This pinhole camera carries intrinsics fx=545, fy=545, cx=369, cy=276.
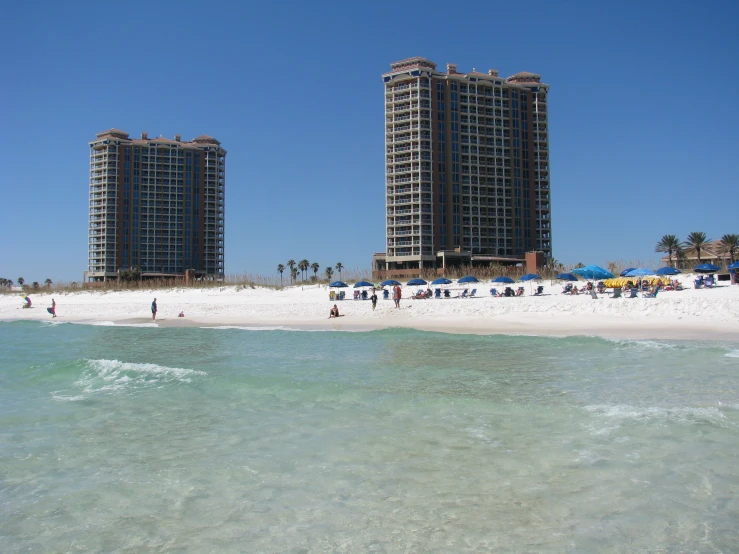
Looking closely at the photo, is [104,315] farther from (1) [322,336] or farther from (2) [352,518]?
(2) [352,518]

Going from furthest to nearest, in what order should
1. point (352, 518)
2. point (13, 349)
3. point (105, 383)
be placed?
point (13, 349) → point (105, 383) → point (352, 518)

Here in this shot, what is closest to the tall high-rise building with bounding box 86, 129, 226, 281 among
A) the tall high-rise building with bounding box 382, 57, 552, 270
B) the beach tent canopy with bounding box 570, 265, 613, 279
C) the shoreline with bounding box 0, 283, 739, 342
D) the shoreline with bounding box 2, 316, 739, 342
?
the tall high-rise building with bounding box 382, 57, 552, 270

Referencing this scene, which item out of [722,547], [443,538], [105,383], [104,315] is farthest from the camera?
[104,315]

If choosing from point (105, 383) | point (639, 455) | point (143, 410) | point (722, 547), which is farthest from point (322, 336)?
point (722, 547)

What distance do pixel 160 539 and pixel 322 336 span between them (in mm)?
20188

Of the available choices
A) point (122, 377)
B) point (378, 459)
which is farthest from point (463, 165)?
point (378, 459)

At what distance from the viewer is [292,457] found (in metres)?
7.22

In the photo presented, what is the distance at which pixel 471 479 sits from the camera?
6199mm

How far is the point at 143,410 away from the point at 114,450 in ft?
8.57

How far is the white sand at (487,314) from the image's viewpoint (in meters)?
22.9

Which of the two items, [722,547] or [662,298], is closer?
[722,547]

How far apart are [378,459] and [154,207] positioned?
114755 millimetres

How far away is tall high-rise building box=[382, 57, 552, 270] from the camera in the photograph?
89250mm

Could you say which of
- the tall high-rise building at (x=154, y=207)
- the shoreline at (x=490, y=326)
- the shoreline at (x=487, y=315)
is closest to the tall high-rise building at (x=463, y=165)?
the shoreline at (x=487, y=315)
